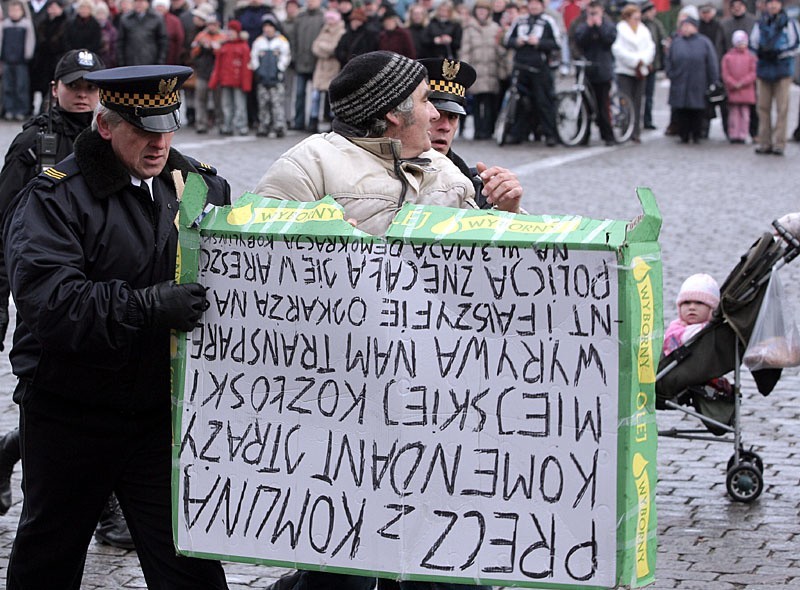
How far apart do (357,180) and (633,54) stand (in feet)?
55.5

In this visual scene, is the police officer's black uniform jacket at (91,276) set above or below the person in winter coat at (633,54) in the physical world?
above

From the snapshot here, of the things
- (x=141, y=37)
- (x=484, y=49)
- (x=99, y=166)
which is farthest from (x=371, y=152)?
(x=141, y=37)

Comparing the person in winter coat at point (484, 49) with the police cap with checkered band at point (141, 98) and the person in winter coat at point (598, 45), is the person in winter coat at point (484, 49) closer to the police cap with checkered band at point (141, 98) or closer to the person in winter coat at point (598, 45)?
the person in winter coat at point (598, 45)

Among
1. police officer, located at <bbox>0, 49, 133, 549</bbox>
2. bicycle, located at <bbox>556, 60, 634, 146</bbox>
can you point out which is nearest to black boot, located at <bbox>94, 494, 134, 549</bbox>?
police officer, located at <bbox>0, 49, 133, 549</bbox>

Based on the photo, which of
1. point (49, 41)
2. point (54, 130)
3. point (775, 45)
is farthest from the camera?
point (49, 41)

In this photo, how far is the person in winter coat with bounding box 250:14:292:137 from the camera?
21.1 meters

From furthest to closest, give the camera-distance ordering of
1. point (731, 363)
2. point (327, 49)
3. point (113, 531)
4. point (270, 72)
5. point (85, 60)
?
point (327, 49)
point (270, 72)
point (731, 363)
point (85, 60)
point (113, 531)

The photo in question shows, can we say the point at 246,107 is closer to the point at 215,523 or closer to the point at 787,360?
the point at 787,360

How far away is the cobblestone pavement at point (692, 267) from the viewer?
5.24 m

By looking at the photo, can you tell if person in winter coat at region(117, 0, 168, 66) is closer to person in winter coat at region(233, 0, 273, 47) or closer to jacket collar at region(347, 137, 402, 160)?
person in winter coat at region(233, 0, 273, 47)

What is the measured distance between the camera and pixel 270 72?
2106cm

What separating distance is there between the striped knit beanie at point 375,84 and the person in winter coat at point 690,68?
1688 cm

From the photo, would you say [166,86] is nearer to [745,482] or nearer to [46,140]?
[46,140]

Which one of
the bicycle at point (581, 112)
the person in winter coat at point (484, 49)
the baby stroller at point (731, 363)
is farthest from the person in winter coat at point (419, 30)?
the baby stroller at point (731, 363)
